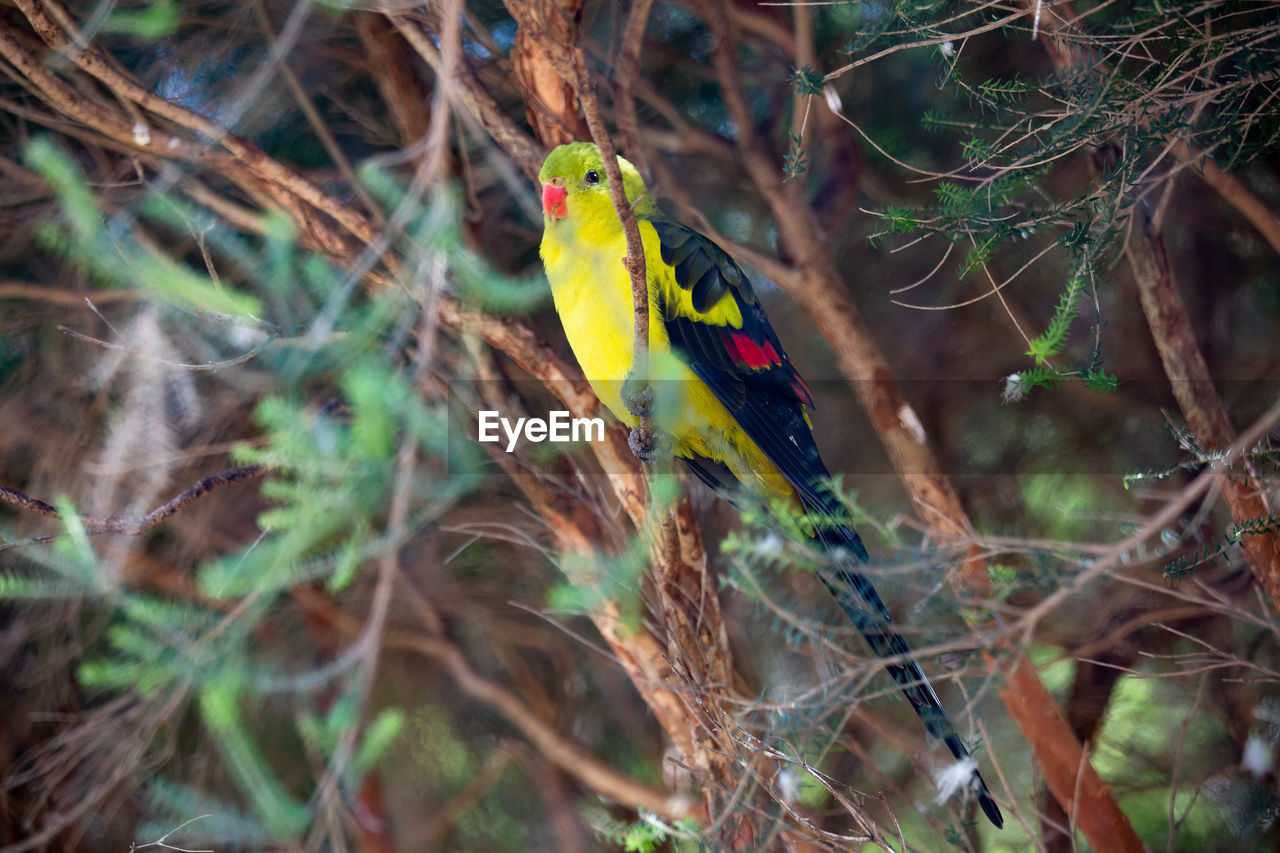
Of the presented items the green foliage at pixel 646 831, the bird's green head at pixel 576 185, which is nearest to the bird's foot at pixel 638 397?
the bird's green head at pixel 576 185

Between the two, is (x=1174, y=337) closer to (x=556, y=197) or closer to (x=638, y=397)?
(x=638, y=397)

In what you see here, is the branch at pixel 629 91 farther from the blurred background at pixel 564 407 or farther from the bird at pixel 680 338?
the bird at pixel 680 338

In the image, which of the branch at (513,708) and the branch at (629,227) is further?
the branch at (513,708)

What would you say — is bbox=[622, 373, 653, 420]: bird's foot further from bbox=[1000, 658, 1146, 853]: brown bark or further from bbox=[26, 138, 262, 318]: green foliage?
bbox=[1000, 658, 1146, 853]: brown bark

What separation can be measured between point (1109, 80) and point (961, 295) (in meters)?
1.12

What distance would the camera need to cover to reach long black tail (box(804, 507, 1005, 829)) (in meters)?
1.10

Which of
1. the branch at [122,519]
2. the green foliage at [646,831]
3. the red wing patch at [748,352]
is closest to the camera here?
the green foliage at [646,831]

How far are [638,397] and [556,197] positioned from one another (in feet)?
1.25

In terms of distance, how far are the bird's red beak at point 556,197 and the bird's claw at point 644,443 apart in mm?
389

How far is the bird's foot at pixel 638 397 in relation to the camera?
1359 mm

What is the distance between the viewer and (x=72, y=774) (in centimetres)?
202

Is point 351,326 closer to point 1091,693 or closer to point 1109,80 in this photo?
point 1109,80

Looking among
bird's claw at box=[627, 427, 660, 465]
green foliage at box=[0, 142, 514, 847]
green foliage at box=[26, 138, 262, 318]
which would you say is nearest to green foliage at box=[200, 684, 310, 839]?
green foliage at box=[0, 142, 514, 847]

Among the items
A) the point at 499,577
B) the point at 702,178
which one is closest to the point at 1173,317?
the point at 702,178
